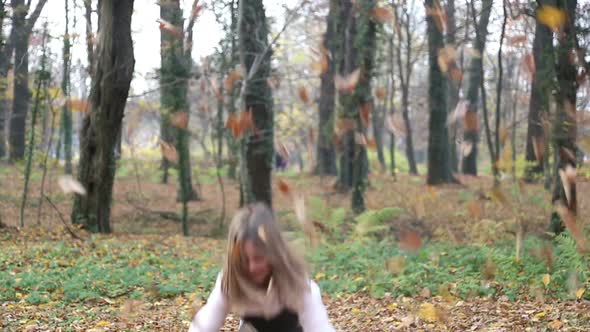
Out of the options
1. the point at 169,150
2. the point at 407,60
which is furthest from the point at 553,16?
the point at 407,60

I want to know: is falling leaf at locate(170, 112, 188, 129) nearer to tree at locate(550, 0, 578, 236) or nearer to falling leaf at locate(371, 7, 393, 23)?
falling leaf at locate(371, 7, 393, 23)

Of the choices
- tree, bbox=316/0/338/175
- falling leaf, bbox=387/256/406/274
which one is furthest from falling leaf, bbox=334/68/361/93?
falling leaf, bbox=387/256/406/274

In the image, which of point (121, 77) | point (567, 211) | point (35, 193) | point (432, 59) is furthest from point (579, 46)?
point (35, 193)

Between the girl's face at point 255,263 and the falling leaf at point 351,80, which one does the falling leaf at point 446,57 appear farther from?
the girl's face at point 255,263

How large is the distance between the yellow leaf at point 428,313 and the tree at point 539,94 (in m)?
4.82

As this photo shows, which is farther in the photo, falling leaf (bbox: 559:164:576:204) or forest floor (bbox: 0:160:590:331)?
falling leaf (bbox: 559:164:576:204)

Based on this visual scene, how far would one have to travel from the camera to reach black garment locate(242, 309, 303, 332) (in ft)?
10.8

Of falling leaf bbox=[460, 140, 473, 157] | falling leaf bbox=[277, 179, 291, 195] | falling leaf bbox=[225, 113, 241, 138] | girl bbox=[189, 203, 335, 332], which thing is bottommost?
falling leaf bbox=[277, 179, 291, 195]

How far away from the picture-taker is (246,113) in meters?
16.9

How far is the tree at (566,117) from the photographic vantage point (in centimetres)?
1032

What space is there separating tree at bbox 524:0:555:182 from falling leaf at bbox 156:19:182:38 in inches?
310

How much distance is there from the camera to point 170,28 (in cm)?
1541

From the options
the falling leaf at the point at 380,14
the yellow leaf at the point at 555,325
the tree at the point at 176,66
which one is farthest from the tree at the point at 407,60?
the yellow leaf at the point at 555,325

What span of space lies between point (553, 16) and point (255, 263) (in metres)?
8.88
